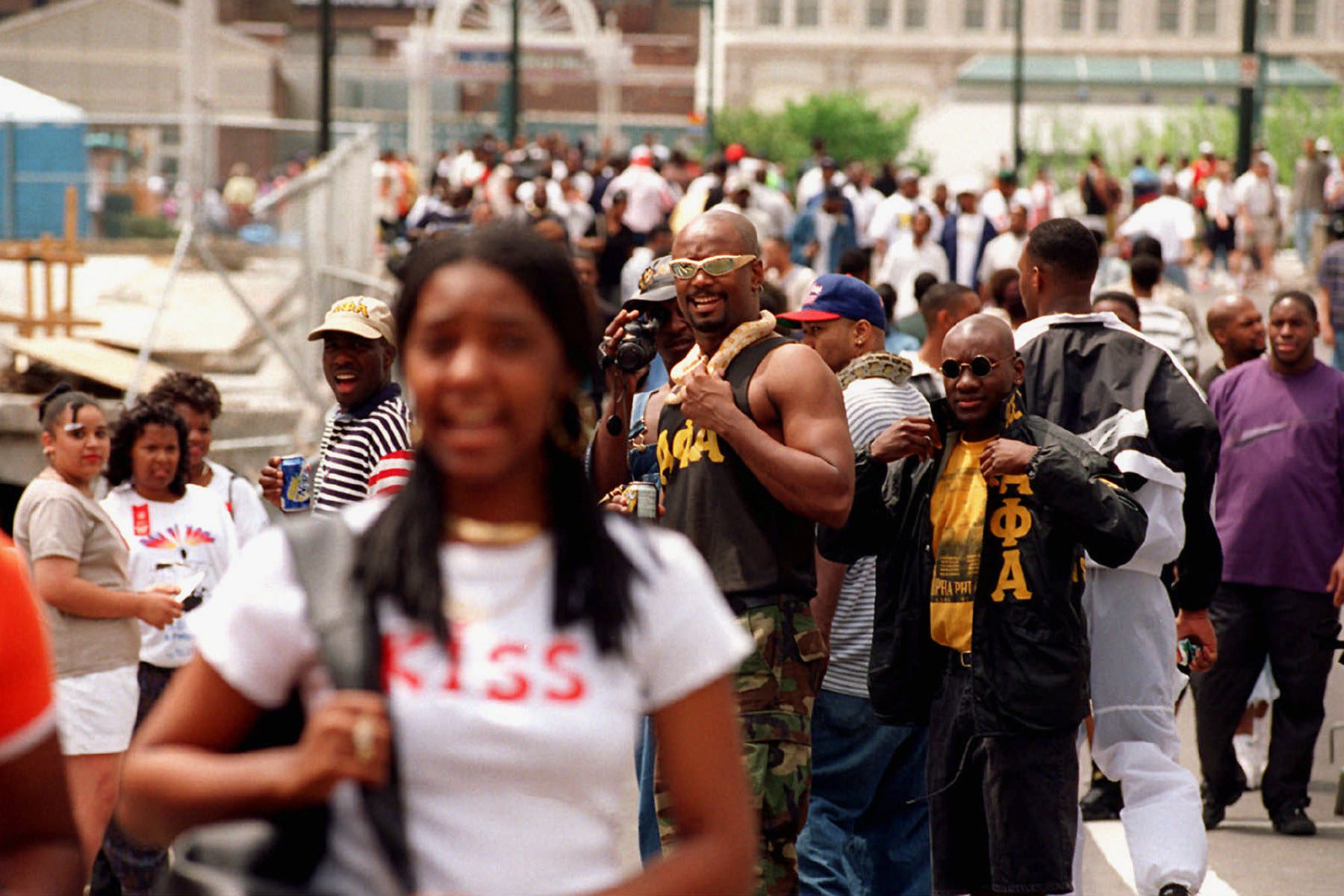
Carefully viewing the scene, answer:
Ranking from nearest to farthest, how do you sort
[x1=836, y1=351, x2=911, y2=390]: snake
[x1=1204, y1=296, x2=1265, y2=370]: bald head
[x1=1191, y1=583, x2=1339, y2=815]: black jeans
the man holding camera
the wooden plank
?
the man holding camera < [x1=836, y1=351, x2=911, y2=390]: snake < [x1=1191, y1=583, x2=1339, y2=815]: black jeans < [x1=1204, y1=296, x2=1265, y2=370]: bald head < the wooden plank

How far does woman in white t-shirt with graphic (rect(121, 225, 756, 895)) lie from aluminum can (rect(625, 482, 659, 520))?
292cm

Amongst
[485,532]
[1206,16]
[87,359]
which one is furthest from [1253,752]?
[1206,16]

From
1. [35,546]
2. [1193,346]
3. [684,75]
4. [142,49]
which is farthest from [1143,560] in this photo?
[684,75]

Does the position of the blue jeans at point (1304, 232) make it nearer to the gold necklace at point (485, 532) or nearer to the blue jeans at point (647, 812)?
the blue jeans at point (647, 812)

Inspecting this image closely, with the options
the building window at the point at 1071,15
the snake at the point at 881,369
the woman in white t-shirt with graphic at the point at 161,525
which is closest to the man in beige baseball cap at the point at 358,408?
the woman in white t-shirt with graphic at the point at 161,525

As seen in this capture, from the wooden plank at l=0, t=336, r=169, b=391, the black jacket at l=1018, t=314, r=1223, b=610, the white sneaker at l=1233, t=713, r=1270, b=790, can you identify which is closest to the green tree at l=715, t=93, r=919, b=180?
the wooden plank at l=0, t=336, r=169, b=391

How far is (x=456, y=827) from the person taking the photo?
2.30m

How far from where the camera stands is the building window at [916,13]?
104 meters

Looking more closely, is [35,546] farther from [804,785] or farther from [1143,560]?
[1143,560]

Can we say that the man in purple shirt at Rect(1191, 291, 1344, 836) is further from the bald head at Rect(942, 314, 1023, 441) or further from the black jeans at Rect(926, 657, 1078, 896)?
the bald head at Rect(942, 314, 1023, 441)

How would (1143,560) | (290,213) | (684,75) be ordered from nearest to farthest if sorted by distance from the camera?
(1143,560)
(290,213)
(684,75)

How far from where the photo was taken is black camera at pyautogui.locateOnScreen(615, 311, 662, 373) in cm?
562

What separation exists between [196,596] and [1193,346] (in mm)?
6246

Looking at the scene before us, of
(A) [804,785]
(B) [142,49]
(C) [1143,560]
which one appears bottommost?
(A) [804,785]
